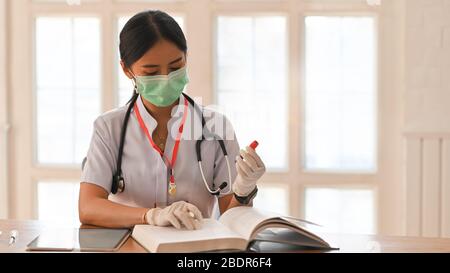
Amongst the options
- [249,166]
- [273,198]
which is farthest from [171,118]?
[273,198]

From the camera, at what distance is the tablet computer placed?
1.59 metres

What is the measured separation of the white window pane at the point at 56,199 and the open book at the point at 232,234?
2.23m

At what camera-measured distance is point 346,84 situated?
361 cm

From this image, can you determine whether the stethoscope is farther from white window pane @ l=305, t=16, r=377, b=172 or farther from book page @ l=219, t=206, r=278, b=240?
white window pane @ l=305, t=16, r=377, b=172

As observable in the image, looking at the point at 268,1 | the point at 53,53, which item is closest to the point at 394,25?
the point at 268,1

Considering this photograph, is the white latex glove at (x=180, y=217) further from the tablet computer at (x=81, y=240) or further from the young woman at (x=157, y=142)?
the young woman at (x=157, y=142)

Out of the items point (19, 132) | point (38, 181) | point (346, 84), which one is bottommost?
point (38, 181)

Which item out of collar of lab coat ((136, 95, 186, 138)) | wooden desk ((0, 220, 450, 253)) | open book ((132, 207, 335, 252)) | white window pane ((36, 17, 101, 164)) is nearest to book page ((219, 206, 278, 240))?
open book ((132, 207, 335, 252))

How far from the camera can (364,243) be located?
5.57ft

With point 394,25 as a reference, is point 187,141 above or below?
below

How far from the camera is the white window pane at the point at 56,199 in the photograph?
385 cm

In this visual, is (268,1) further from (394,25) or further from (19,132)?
(19,132)

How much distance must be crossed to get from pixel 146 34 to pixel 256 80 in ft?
5.39
